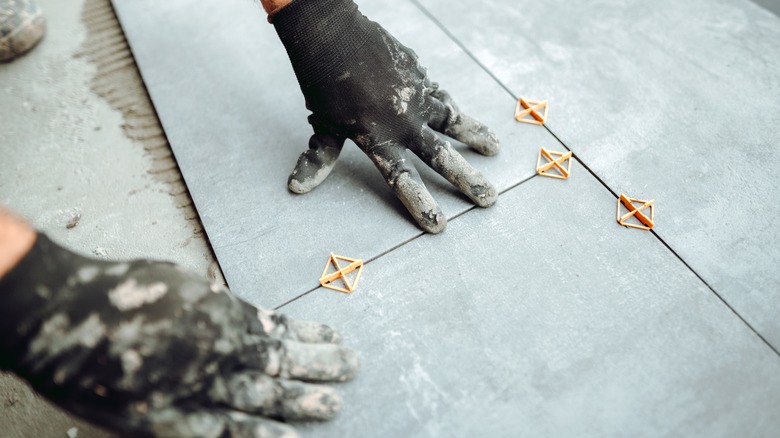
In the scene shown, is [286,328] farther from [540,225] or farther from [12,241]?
[540,225]

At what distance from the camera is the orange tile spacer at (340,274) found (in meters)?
1.55

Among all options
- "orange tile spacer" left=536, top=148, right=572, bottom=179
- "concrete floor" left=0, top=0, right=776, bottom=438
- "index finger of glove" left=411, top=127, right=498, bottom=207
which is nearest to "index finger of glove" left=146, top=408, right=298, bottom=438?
"concrete floor" left=0, top=0, right=776, bottom=438

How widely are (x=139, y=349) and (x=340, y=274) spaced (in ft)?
2.01

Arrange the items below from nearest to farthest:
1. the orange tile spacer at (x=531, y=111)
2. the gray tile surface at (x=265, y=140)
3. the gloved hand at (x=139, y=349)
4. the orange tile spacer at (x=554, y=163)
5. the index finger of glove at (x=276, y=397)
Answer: the gloved hand at (x=139, y=349) < the index finger of glove at (x=276, y=397) < the gray tile surface at (x=265, y=140) < the orange tile spacer at (x=554, y=163) < the orange tile spacer at (x=531, y=111)

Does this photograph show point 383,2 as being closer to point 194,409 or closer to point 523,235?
point 523,235

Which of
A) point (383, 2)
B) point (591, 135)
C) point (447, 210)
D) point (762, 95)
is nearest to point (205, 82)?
point (383, 2)

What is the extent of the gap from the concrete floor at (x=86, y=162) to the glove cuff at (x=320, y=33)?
19.8 inches

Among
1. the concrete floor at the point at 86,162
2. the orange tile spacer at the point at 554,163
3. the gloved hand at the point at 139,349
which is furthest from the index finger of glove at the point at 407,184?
the gloved hand at the point at 139,349

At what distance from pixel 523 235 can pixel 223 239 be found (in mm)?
951

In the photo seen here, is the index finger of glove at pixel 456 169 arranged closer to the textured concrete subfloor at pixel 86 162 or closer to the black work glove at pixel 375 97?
the black work glove at pixel 375 97

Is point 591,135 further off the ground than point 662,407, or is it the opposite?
point 591,135

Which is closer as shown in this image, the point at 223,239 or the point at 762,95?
the point at 223,239

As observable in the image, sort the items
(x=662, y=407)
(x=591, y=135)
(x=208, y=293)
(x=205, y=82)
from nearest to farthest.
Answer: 1. (x=208, y=293)
2. (x=662, y=407)
3. (x=591, y=135)
4. (x=205, y=82)

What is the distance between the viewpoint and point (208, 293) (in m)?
1.19
